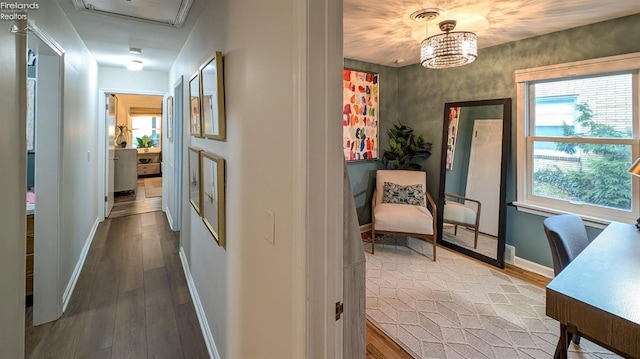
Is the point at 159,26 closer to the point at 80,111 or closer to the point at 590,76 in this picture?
the point at 80,111

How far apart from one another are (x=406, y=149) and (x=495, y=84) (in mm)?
1271

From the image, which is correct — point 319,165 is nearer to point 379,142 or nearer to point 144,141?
point 379,142

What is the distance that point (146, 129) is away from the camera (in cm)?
920

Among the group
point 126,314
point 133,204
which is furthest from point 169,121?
point 126,314

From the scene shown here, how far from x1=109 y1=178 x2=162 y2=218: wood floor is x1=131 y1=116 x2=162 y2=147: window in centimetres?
293

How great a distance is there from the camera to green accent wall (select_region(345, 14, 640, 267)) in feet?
8.33

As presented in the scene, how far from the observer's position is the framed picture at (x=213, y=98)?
160 cm

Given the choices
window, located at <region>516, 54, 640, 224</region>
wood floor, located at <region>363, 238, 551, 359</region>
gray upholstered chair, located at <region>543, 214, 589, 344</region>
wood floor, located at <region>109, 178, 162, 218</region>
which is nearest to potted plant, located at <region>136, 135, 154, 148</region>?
wood floor, located at <region>109, 178, 162, 218</region>

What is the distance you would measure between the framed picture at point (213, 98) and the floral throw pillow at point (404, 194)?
8.33 ft

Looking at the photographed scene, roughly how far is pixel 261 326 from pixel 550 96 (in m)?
3.33

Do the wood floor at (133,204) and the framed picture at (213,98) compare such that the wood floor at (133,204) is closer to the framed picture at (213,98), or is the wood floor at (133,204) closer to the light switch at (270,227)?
the framed picture at (213,98)

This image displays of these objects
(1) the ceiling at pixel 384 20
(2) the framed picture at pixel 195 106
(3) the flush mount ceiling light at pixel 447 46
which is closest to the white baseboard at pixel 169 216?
(1) the ceiling at pixel 384 20

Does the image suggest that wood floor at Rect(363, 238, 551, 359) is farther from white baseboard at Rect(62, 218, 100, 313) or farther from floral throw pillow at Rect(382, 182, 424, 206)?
white baseboard at Rect(62, 218, 100, 313)

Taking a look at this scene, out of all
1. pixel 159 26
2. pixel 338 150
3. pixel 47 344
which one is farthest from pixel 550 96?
pixel 47 344
